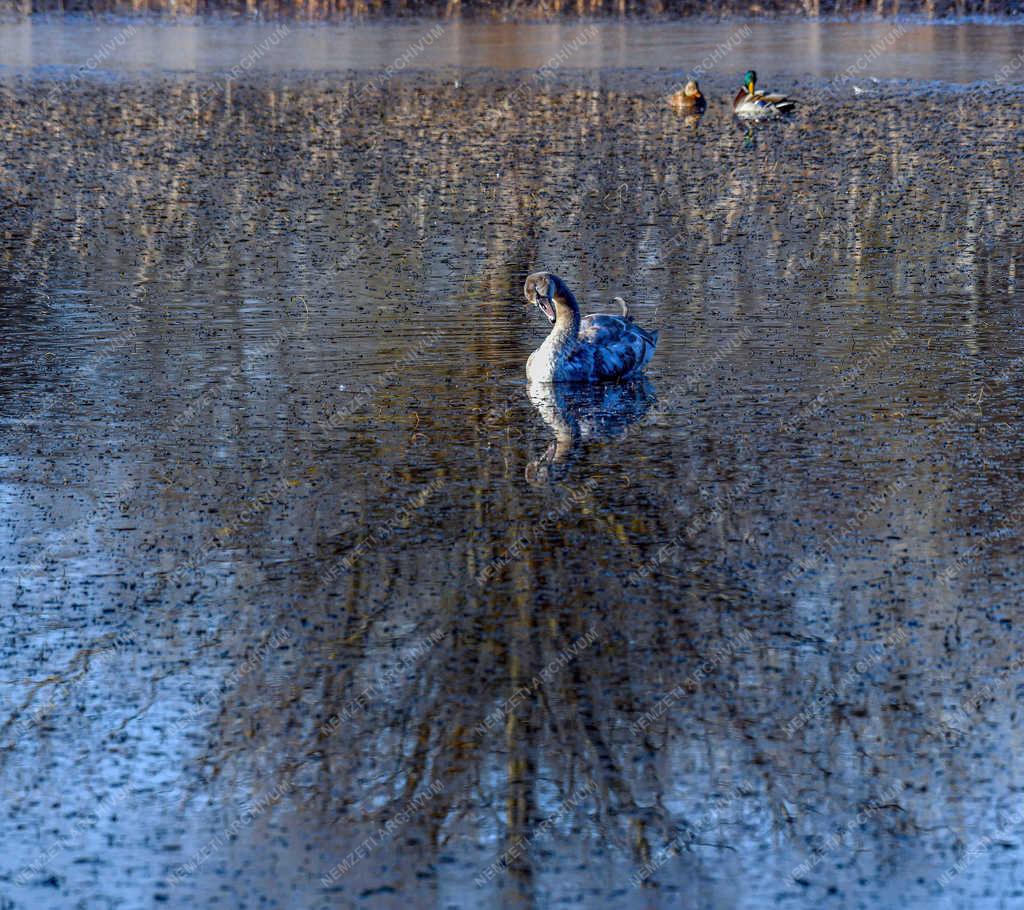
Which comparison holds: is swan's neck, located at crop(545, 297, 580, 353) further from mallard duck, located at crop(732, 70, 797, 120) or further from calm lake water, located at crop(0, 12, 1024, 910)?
mallard duck, located at crop(732, 70, 797, 120)

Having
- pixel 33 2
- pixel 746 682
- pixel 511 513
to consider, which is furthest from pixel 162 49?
pixel 746 682

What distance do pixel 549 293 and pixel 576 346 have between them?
1.25 feet

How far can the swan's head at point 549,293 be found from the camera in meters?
10.8

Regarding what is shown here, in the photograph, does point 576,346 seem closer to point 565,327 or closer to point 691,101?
point 565,327

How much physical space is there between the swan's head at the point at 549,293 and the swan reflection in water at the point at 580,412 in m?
0.49

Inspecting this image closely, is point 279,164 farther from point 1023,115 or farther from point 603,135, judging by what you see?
point 1023,115

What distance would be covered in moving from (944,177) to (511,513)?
1144cm

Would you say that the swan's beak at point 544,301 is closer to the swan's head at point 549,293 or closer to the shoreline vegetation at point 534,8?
the swan's head at point 549,293

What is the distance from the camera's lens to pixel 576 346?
10766 mm

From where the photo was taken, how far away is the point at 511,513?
26.8ft

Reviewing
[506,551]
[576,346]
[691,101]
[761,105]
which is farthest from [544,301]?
[691,101]

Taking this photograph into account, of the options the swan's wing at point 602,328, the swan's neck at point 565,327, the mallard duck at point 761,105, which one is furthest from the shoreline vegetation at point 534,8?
the swan's neck at point 565,327

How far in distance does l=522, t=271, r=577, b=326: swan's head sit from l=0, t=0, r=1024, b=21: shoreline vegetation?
2644 centimetres

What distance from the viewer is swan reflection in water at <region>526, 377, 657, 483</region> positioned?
9129mm
